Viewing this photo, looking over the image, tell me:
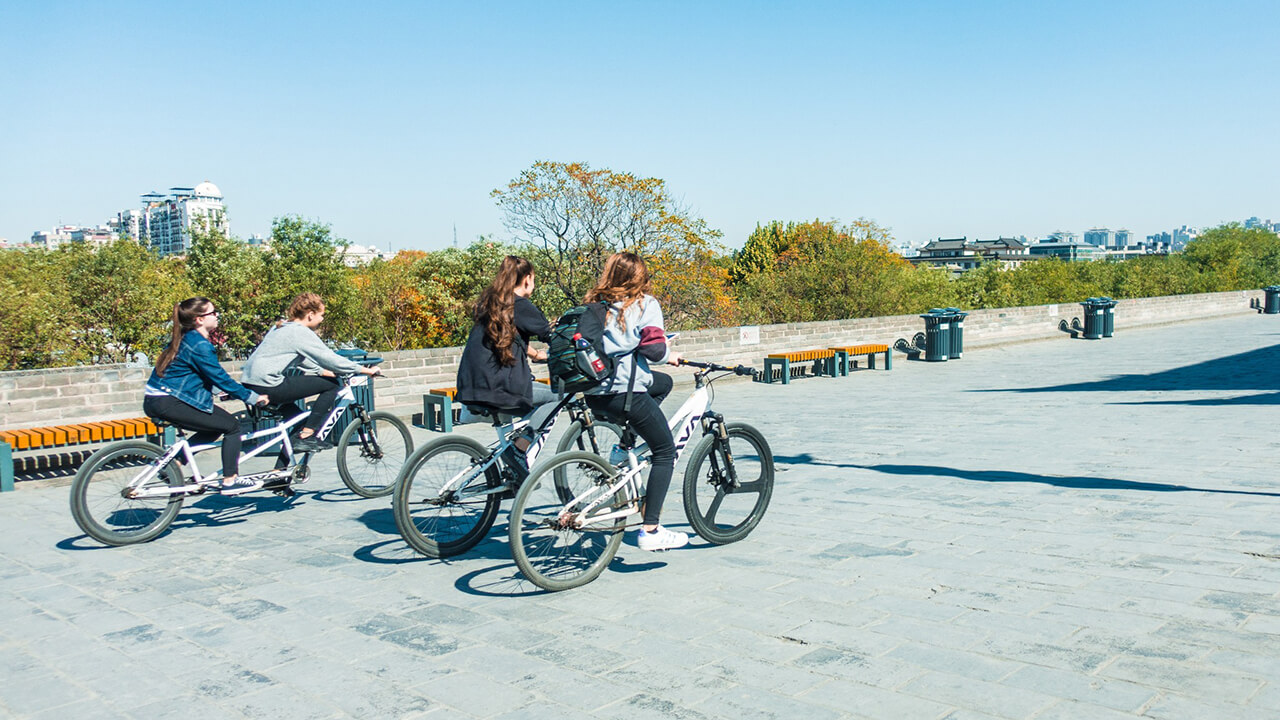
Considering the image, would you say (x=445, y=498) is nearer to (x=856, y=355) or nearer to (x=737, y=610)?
(x=737, y=610)

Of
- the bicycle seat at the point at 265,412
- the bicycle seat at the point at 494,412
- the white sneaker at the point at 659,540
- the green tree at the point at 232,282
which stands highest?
the green tree at the point at 232,282

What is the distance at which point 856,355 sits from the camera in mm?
18906

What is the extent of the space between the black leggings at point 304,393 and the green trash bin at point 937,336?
16254 millimetres

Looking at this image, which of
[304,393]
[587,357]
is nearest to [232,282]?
[304,393]

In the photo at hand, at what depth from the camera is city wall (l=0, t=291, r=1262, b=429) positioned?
10.0m

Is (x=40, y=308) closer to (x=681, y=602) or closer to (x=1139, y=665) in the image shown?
(x=681, y=602)

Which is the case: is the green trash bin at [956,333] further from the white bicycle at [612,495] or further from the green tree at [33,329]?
the green tree at [33,329]

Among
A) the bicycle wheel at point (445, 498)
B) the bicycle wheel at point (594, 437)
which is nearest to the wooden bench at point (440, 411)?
the bicycle wheel at point (594, 437)

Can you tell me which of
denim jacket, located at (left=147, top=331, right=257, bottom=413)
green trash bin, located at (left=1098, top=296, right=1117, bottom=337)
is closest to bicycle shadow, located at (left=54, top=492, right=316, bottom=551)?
denim jacket, located at (left=147, top=331, right=257, bottom=413)

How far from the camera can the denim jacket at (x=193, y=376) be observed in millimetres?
6195

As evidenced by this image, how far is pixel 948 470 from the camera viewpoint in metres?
8.00

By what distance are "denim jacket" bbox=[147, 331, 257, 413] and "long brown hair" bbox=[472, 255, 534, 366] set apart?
1916mm

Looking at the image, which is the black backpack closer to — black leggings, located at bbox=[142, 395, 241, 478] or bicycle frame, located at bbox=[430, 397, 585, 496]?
bicycle frame, located at bbox=[430, 397, 585, 496]

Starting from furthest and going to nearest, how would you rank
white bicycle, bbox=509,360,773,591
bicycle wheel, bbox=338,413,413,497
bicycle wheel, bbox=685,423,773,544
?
bicycle wheel, bbox=338,413,413,497 < bicycle wheel, bbox=685,423,773,544 < white bicycle, bbox=509,360,773,591
